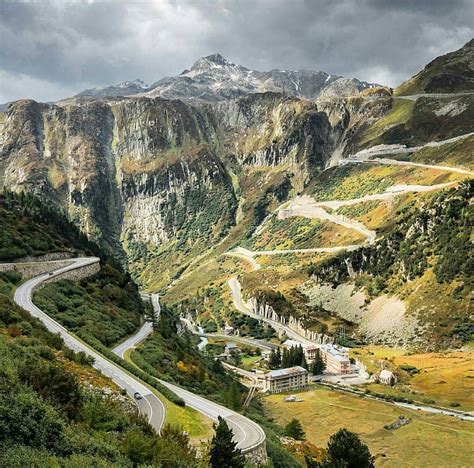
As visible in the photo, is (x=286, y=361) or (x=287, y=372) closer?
(x=287, y=372)

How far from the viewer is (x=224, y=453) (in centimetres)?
2269

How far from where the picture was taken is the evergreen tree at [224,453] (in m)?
22.5

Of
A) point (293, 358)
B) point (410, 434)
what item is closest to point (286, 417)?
point (410, 434)

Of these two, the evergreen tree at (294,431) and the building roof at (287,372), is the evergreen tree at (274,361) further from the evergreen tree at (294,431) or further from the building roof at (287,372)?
the evergreen tree at (294,431)

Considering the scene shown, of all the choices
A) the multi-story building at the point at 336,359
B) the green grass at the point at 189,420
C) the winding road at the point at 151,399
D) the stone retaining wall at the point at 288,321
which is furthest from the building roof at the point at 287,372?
the green grass at the point at 189,420

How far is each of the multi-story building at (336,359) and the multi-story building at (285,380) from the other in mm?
11503

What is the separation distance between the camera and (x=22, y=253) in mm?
66250

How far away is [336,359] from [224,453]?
254 ft

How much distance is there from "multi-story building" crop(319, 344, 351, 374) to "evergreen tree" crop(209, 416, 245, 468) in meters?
75.0

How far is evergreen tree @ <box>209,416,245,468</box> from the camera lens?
73.8 feet

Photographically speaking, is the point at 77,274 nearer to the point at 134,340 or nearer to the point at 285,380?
the point at 134,340

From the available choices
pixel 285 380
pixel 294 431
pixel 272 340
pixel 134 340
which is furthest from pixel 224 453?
pixel 272 340

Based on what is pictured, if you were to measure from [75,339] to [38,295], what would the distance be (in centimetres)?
1350

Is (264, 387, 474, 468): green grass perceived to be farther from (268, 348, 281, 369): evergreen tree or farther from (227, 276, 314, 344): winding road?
(227, 276, 314, 344): winding road
